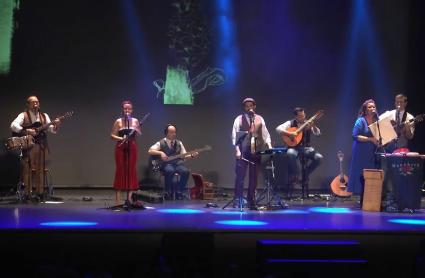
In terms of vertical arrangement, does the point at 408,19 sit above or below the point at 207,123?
above

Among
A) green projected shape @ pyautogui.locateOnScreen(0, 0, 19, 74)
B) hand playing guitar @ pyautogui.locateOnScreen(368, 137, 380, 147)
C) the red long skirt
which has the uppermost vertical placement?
green projected shape @ pyautogui.locateOnScreen(0, 0, 19, 74)

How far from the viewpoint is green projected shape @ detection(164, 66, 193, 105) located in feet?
37.3

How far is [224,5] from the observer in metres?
11.4

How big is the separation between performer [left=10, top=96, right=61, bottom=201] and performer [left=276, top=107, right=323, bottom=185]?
13.7 ft

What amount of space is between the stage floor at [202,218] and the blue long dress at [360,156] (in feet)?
1.36

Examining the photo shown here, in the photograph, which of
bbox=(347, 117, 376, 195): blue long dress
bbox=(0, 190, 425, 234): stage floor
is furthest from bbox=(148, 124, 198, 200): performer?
bbox=(347, 117, 376, 195): blue long dress

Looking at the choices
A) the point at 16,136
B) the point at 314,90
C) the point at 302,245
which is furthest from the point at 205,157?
the point at 302,245

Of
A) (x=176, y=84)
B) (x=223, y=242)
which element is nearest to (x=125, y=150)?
(x=176, y=84)

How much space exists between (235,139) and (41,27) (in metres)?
4.96

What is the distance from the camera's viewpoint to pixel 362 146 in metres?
9.07

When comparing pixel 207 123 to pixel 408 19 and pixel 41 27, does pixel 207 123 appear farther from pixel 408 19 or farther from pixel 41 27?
pixel 408 19

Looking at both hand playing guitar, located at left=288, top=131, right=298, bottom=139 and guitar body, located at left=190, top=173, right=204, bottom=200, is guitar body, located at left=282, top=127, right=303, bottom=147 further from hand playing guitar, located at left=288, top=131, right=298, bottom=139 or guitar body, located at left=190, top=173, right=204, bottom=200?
guitar body, located at left=190, top=173, right=204, bottom=200

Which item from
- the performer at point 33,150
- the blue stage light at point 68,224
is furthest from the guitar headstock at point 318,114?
the blue stage light at point 68,224

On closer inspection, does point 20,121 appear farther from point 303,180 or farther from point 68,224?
point 303,180
